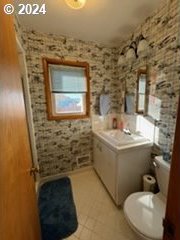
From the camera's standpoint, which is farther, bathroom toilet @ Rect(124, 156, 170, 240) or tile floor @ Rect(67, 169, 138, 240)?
tile floor @ Rect(67, 169, 138, 240)

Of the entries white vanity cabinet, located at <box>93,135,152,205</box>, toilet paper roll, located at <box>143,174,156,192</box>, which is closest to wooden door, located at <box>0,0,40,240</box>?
white vanity cabinet, located at <box>93,135,152,205</box>

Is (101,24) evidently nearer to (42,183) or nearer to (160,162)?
(160,162)

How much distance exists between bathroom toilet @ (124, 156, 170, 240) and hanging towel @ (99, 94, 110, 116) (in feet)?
4.04

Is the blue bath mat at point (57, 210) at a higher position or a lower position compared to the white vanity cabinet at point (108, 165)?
lower

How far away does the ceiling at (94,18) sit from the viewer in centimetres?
137

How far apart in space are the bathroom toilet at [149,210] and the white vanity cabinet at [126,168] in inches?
10.5

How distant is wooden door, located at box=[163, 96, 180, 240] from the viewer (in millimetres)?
464

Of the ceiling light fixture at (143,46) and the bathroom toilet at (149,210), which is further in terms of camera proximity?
the ceiling light fixture at (143,46)

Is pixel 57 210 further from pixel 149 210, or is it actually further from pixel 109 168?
pixel 149 210

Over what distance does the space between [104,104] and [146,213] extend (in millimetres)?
1655

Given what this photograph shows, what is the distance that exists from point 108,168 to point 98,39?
77.4 inches

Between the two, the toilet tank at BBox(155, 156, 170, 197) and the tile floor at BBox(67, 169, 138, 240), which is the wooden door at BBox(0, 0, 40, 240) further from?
the toilet tank at BBox(155, 156, 170, 197)

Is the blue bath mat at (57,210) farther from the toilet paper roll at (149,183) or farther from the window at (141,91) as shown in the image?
the window at (141,91)

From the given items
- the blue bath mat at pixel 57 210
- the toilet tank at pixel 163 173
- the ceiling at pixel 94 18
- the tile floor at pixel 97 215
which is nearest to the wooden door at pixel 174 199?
the toilet tank at pixel 163 173
